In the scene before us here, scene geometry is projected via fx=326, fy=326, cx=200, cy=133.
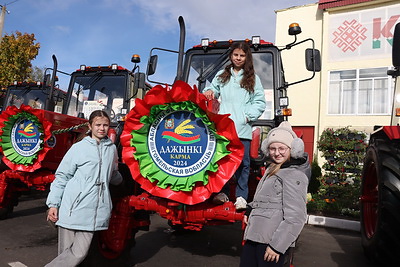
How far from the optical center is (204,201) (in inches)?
108

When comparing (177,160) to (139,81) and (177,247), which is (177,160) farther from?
(139,81)

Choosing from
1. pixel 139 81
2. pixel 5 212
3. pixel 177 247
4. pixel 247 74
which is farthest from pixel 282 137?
pixel 5 212

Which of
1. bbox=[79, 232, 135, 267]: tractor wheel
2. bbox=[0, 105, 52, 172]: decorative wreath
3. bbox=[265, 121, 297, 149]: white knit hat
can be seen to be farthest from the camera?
bbox=[0, 105, 52, 172]: decorative wreath

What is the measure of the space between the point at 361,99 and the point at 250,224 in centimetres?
1021

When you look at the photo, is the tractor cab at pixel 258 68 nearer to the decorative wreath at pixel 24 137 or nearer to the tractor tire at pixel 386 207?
the tractor tire at pixel 386 207

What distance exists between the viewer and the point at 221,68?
4.17 meters

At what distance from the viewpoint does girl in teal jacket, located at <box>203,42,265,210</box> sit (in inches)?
117

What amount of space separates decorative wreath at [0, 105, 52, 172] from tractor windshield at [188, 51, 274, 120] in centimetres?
213

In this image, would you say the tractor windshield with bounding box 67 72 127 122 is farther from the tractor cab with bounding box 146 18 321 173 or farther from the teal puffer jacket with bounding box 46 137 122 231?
the teal puffer jacket with bounding box 46 137 122 231

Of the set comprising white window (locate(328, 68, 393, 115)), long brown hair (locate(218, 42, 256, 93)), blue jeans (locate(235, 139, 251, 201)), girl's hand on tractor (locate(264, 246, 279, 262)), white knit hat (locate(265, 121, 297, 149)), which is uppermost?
white window (locate(328, 68, 393, 115))

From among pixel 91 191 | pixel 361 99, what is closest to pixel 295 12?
pixel 361 99

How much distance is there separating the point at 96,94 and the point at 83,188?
14.3 feet

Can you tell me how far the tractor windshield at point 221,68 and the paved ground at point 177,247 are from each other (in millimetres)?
1806

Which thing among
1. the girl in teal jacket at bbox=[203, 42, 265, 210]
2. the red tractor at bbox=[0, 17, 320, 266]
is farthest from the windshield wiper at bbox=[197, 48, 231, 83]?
the girl in teal jacket at bbox=[203, 42, 265, 210]
